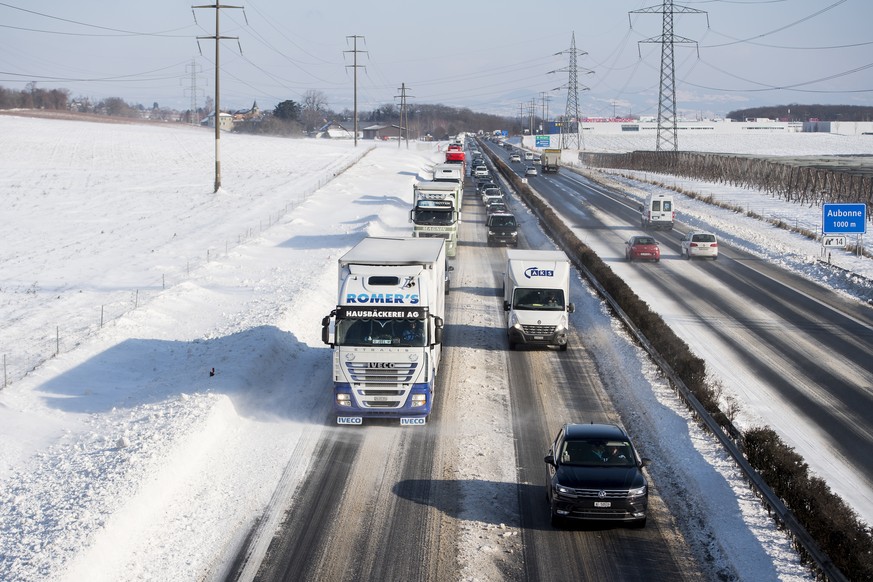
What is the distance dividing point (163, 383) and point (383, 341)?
6532 millimetres

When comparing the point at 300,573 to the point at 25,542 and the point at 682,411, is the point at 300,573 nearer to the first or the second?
the point at 25,542

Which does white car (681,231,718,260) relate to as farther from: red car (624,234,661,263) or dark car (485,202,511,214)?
dark car (485,202,511,214)

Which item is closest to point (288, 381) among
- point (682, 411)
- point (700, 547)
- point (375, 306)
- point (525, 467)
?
point (375, 306)

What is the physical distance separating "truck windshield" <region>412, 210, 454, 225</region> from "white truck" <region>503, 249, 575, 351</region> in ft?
47.2

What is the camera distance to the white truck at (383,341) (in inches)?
776

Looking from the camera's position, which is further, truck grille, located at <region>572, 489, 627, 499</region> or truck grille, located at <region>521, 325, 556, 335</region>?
truck grille, located at <region>521, 325, 556, 335</region>

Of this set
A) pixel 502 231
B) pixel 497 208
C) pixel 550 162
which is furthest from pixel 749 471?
pixel 550 162

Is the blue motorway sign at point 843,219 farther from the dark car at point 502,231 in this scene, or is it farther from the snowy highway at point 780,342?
the dark car at point 502,231

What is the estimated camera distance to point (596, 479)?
14.8 meters

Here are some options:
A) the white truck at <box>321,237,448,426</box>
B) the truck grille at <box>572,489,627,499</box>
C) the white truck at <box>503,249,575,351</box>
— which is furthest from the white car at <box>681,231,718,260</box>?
the truck grille at <box>572,489,627,499</box>

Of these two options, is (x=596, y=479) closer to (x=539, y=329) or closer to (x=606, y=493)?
(x=606, y=493)

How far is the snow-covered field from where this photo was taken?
554 inches

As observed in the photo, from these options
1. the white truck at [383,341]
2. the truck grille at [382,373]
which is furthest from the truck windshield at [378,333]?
the truck grille at [382,373]

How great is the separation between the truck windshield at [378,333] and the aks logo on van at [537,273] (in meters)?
8.85
